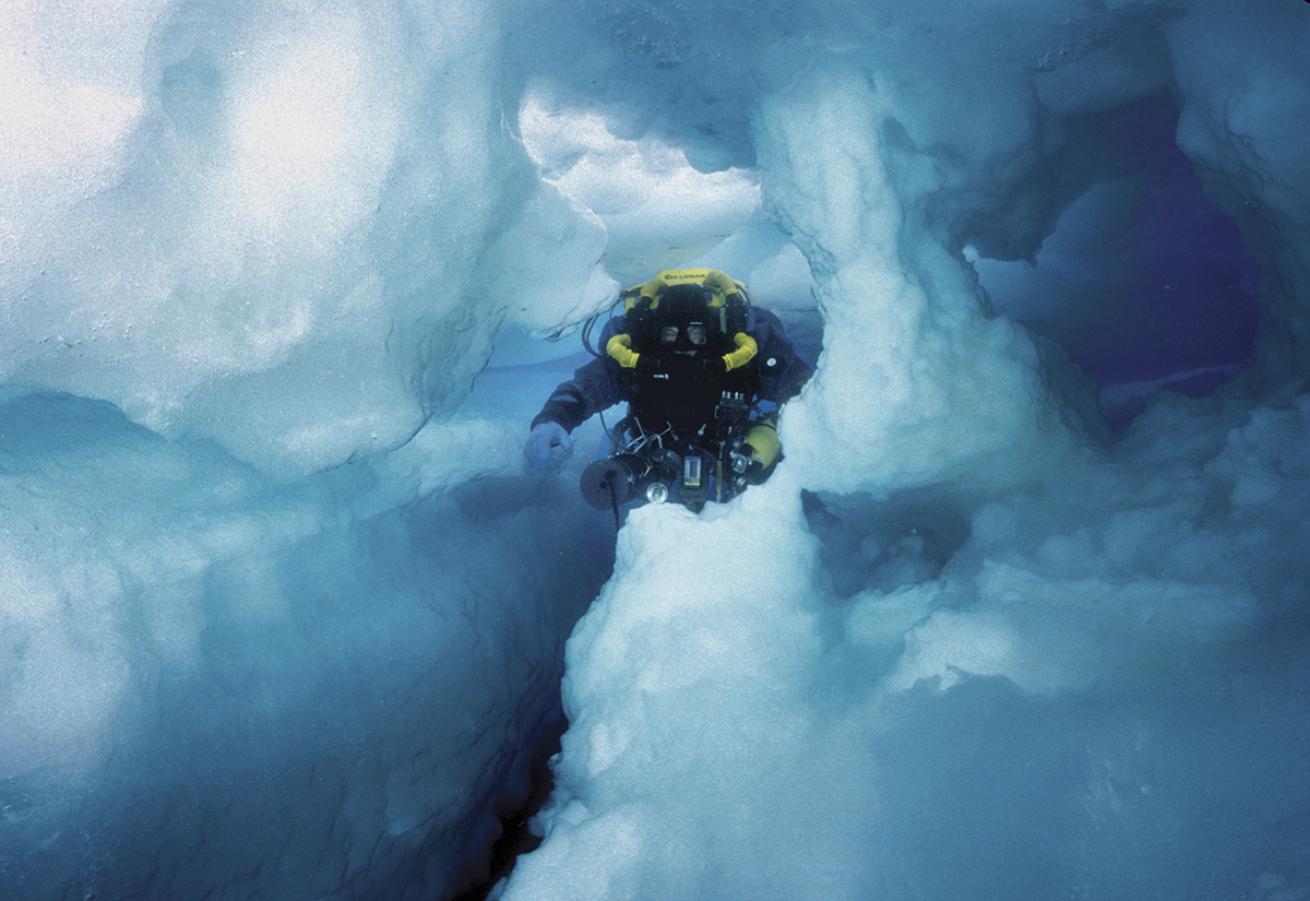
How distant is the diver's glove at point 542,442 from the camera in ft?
14.0

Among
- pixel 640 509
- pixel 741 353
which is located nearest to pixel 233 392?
pixel 640 509

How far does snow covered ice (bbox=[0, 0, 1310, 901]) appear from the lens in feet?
5.90

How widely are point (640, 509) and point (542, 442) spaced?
125cm

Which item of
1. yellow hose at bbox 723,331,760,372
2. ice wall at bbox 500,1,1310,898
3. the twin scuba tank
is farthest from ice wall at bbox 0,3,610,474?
yellow hose at bbox 723,331,760,372

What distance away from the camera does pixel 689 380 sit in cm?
436

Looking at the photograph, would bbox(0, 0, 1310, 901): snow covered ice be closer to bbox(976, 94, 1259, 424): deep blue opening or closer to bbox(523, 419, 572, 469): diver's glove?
bbox(976, 94, 1259, 424): deep blue opening

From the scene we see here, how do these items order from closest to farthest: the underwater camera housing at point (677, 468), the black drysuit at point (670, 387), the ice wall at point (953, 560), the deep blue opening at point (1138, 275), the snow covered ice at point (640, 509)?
the ice wall at point (953, 560) → the snow covered ice at point (640, 509) → the underwater camera housing at point (677, 468) → the deep blue opening at point (1138, 275) → the black drysuit at point (670, 387)

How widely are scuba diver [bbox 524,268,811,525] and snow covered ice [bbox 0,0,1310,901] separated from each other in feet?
2.35

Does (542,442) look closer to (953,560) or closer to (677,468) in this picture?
(677,468)

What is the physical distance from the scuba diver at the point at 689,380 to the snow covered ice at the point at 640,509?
0.72 meters

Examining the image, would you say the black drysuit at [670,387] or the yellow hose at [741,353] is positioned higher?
the yellow hose at [741,353]

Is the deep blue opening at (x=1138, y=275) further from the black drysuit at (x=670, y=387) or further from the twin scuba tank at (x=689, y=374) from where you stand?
the twin scuba tank at (x=689, y=374)

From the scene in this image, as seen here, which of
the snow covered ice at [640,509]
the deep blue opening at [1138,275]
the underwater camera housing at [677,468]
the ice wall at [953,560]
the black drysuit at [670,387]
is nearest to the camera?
the ice wall at [953,560]

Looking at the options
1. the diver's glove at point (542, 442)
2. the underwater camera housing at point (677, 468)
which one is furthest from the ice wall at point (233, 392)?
the underwater camera housing at point (677, 468)
